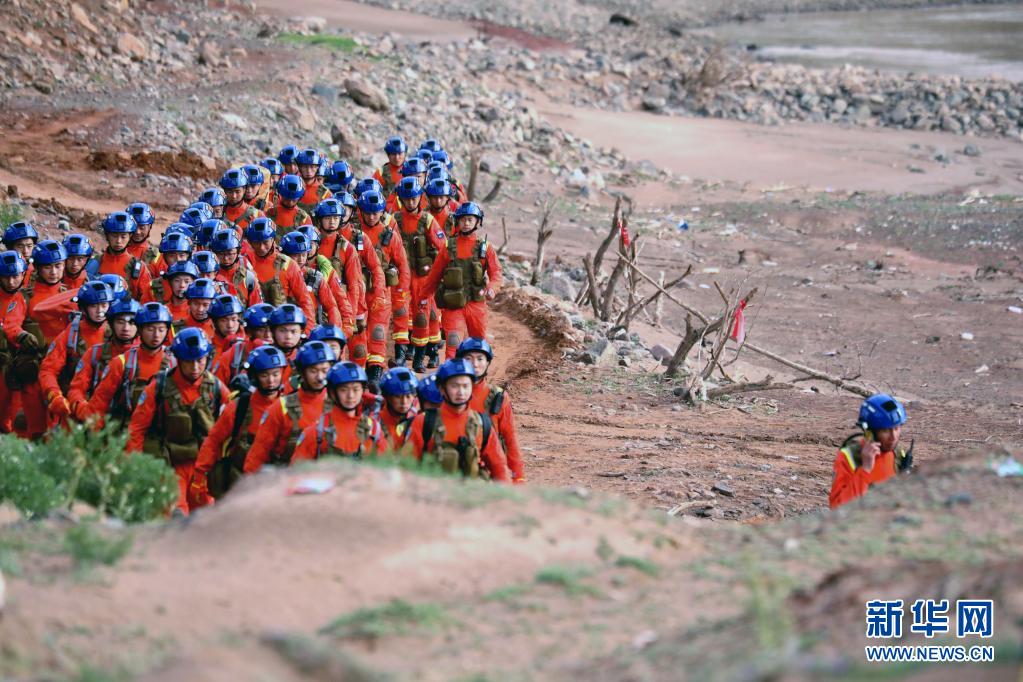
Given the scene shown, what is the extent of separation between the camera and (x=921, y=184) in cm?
3272

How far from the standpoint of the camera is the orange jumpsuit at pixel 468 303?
1377 cm

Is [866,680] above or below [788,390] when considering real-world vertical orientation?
above

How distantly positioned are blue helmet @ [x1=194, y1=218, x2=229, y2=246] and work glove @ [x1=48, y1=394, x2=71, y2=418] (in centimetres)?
287

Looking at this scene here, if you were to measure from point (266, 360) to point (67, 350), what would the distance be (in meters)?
2.34

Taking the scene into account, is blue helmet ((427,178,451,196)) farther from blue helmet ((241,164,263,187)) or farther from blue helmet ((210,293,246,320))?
blue helmet ((210,293,246,320))

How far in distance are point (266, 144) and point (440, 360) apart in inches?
377

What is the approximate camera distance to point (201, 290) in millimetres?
10578

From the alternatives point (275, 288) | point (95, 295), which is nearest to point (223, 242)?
point (275, 288)

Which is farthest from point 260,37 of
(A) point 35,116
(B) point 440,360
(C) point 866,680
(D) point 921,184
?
(C) point 866,680

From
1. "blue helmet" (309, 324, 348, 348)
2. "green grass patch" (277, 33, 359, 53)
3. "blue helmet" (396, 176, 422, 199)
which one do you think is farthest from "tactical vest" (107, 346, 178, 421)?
"green grass patch" (277, 33, 359, 53)

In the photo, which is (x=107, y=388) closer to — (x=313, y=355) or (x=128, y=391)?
(x=128, y=391)

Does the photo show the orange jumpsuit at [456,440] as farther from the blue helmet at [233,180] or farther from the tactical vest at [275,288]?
the blue helmet at [233,180]

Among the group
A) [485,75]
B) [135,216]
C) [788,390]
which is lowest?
[788,390]

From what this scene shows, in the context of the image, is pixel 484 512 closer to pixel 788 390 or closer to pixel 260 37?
pixel 788 390
